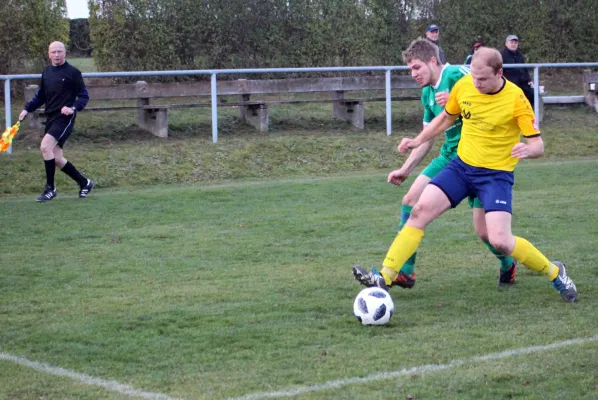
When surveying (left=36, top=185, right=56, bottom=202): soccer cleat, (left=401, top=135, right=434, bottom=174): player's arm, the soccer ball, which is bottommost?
(left=36, top=185, right=56, bottom=202): soccer cleat

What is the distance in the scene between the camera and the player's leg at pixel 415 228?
20.4ft

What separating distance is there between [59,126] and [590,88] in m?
13.0

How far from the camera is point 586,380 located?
4621 millimetres

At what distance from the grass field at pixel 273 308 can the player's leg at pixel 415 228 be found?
30 cm

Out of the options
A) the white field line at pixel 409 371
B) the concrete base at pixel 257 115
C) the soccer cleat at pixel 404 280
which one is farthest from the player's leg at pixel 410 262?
the concrete base at pixel 257 115

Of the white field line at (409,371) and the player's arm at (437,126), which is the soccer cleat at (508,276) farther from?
the white field line at (409,371)

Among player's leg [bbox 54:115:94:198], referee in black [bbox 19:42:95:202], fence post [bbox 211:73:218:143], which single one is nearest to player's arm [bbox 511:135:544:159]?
referee in black [bbox 19:42:95:202]

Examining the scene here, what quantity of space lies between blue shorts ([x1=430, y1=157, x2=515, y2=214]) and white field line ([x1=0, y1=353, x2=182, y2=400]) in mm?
2622

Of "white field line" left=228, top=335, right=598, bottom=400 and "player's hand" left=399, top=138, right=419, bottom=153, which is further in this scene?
"player's hand" left=399, top=138, right=419, bottom=153

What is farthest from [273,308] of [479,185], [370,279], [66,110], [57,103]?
[57,103]

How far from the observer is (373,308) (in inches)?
227

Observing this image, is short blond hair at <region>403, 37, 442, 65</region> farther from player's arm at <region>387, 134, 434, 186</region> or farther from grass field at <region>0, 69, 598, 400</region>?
grass field at <region>0, 69, 598, 400</region>

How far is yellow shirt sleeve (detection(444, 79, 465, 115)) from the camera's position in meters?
6.36

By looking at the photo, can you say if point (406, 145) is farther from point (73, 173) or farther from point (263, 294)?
point (73, 173)
